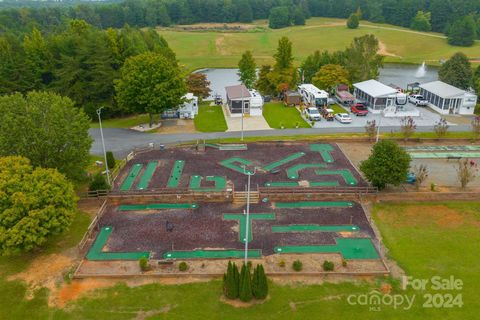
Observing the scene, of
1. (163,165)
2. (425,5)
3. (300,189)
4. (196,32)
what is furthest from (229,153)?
(425,5)

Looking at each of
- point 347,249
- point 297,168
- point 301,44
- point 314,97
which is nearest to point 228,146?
point 297,168

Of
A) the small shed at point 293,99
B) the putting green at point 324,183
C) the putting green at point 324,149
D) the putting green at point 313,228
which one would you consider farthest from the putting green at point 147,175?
the small shed at point 293,99

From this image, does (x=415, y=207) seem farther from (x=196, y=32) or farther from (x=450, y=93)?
(x=196, y=32)

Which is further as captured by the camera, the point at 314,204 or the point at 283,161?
the point at 283,161

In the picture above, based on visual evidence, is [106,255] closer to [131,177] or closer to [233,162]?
[131,177]


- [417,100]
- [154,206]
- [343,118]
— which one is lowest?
[154,206]

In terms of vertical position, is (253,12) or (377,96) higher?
(253,12)

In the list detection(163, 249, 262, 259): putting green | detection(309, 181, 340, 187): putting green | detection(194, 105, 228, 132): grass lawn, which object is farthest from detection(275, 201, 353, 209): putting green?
detection(194, 105, 228, 132): grass lawn
